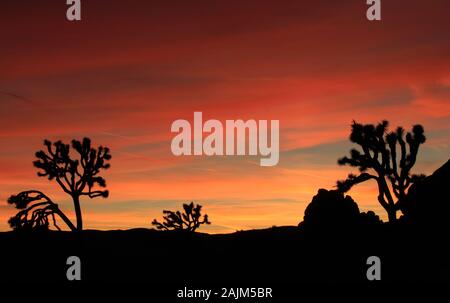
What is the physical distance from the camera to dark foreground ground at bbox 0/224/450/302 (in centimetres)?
2134

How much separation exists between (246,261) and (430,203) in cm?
838

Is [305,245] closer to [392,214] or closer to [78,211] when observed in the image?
[392,214]

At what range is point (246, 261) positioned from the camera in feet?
90.9

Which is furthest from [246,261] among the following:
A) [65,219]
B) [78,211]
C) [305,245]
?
[65,219]

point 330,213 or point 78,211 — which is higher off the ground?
point 78,211

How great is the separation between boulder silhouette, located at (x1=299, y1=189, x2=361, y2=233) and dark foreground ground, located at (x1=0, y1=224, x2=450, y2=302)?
649 mm

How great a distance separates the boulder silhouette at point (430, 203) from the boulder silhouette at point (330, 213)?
18.7 ft

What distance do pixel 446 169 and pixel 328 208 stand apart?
7550 millimetres

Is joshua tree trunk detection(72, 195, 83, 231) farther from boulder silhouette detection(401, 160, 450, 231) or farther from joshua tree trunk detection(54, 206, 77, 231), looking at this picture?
boulder silhouette detection(401, 160, 450, 231)

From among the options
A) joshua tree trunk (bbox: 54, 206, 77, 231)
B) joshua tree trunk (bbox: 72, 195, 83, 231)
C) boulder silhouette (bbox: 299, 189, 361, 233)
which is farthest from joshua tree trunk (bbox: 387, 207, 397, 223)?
joshua tree trunk (bbox: 54, 206, 77, 231)
